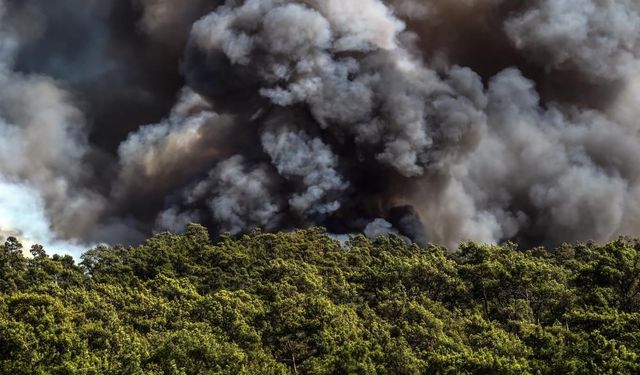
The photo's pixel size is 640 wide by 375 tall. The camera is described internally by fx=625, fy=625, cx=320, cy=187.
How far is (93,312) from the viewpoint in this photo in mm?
59031

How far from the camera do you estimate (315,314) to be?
59.9 metres

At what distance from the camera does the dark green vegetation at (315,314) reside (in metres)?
44.7

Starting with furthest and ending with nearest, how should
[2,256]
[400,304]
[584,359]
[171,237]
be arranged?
[171,237] → [2,256] → [400,304] → [584,359]

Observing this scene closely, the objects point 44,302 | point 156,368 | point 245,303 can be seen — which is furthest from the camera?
point 245,303

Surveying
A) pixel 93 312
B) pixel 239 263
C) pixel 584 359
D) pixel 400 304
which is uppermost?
pixel 239 263

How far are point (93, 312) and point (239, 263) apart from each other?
35254 millimetres

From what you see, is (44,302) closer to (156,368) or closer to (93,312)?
(93,312)

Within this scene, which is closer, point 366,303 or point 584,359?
point 584,359

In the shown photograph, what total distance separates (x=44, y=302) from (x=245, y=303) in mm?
19286

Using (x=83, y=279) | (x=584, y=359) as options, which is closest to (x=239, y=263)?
(x=83, y=279)

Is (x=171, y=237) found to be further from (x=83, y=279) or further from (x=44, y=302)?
(x=44, y=302)

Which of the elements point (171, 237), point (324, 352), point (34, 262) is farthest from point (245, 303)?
point (171, 237)

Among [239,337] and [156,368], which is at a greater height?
[239,337]

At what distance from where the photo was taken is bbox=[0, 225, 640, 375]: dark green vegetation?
1761 inches
